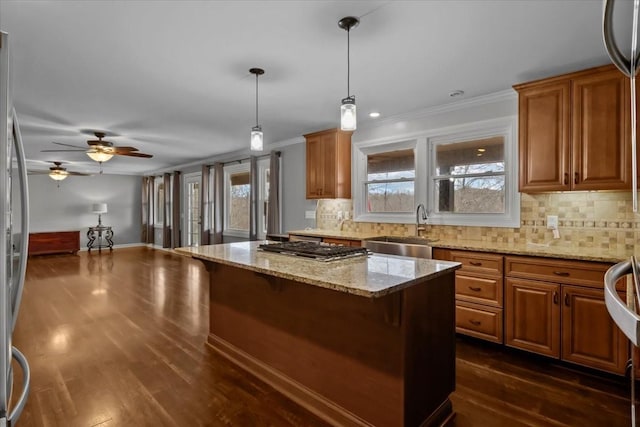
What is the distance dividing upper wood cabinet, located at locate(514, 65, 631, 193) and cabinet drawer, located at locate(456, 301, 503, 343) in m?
1.17

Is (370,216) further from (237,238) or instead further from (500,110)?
(237,238)

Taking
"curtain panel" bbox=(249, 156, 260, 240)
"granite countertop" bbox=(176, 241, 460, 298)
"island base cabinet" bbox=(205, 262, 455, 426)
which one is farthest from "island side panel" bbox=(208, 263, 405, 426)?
"curtain panel" bbox=(249, 156, 260, 240)

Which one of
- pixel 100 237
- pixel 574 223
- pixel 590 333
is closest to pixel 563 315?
pixel 590 333

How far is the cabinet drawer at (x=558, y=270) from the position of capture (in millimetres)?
2480

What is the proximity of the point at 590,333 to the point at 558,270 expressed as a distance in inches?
19.0

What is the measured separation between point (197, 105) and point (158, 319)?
8.04 feet

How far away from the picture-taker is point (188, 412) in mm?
2082

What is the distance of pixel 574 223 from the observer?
3.06 m

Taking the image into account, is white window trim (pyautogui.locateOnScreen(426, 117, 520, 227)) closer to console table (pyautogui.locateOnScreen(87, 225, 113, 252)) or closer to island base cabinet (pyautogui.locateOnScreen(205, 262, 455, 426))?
island base cabinet (pyautogui.locateOnScreen(205, 262, 455, 426))

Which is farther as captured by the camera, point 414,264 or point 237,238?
point 237,238

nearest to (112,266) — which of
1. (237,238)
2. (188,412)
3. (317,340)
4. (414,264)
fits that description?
(237,238)

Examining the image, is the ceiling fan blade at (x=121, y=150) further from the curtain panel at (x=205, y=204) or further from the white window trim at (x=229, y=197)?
the curtain panel at (x=205, y=204)

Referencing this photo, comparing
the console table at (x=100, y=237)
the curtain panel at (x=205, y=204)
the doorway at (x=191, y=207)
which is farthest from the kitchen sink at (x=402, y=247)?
the console table at (x=100, y=237)

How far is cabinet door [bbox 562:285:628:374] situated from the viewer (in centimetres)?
240
